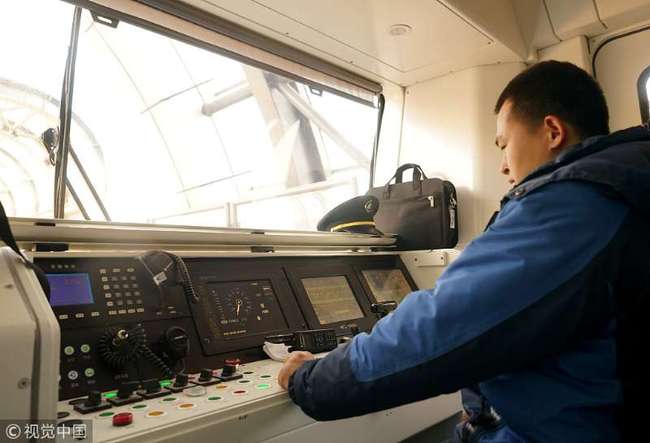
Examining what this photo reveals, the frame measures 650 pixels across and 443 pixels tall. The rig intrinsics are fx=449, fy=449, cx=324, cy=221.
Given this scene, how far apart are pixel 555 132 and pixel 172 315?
1103 millimetres

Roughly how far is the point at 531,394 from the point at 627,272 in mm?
282

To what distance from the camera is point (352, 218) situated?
2297 millimetres

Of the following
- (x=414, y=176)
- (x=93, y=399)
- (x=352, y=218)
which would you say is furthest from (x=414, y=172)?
(x=93, y=399)

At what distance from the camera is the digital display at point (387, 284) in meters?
1.95

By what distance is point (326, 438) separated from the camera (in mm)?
1127

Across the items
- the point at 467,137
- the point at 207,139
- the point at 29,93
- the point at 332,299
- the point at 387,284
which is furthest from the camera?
the point at 207,139

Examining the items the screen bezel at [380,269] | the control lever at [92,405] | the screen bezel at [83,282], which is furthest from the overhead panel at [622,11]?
the control lever at [92,405]

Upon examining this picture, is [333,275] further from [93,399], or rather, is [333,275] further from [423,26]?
[423,26]

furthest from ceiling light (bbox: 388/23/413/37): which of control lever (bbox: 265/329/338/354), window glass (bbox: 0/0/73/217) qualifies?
control lever (bbox: 265/329/338/354)

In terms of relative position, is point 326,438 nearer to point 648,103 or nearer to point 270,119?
point 648,103

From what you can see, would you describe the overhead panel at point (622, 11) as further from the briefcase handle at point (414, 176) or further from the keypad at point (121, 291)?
the keypad at point (121, 291)

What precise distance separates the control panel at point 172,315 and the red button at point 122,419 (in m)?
0.11

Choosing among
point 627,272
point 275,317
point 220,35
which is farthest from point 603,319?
point 220,35

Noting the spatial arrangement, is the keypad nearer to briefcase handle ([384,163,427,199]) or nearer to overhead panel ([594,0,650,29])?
briefcase handle ([384,163,427,199])
